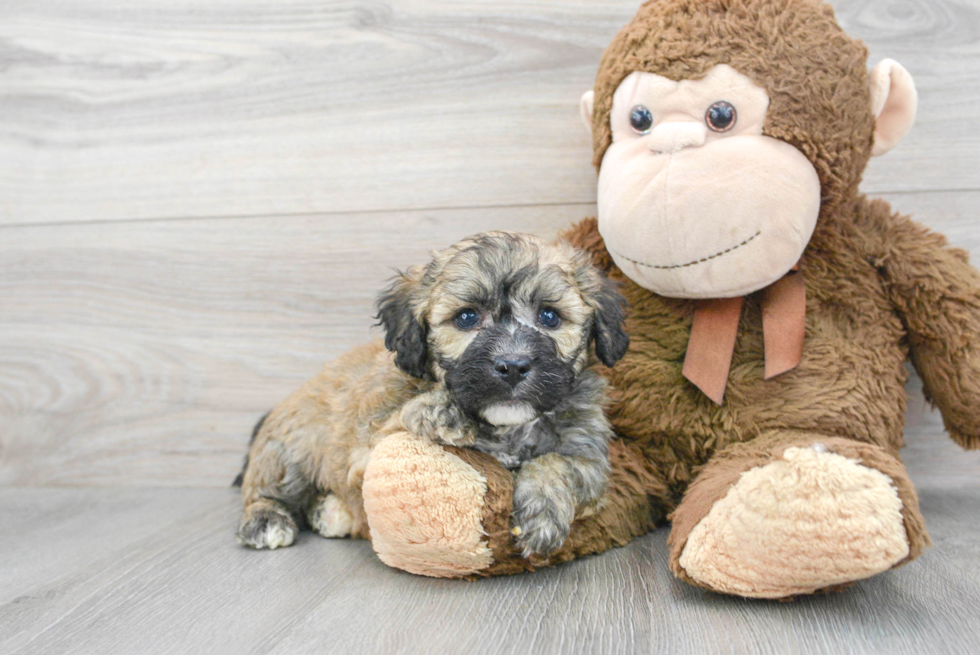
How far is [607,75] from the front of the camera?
1736mm

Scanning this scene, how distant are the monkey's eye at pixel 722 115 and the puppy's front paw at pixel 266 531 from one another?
1.35 metres

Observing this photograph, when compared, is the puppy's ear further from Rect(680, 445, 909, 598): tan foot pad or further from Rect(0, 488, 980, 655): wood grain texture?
Rect(680, 445, 909, 598): tan foot pad

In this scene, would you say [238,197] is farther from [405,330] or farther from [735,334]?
[735,334]

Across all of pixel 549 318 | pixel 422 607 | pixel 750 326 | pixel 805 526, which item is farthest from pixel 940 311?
pixel 422 607

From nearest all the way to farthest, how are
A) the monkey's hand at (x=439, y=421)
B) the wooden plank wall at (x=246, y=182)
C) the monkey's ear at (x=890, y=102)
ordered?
the monkey's hand at (x=439, y=421) < the monkey's ear at (x=890, y=102) < the wooden plank wall at (x=246, y=182)

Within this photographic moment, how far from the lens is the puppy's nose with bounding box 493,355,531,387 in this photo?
4.53ft

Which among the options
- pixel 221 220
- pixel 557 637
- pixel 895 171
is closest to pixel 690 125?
pixel 895 171

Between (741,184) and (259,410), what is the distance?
1602mm

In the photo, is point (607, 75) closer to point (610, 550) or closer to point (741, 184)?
point (741, 184)

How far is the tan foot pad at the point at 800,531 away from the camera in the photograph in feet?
4.04

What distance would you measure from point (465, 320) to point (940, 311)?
41.8 inches

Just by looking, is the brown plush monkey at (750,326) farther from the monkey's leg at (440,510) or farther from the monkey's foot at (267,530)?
the monkey's foot at (267,530)

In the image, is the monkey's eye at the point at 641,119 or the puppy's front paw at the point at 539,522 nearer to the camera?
the puppy's front paw at the point at 539,522

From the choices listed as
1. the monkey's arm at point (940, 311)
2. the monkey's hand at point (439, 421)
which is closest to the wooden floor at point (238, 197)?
the monkey's arm at point (940, 311)
